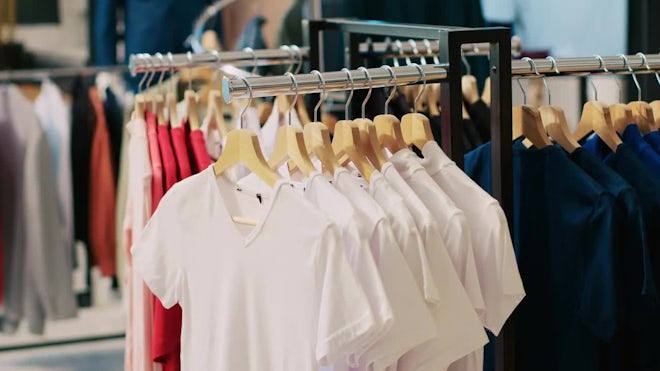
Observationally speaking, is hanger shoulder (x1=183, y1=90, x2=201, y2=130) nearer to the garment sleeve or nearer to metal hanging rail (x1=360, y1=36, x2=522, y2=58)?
metal hanging rail (x1=360, y1=36, x2=522, y2=58)

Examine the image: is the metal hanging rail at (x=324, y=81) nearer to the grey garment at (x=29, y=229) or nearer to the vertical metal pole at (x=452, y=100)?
the vertical metal pole at (x=452, y=100)

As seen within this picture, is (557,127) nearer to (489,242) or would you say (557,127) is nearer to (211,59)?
(489,242)

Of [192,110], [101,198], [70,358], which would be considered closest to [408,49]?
[192,110]

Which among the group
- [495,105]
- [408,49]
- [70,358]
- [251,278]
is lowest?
[70,358]

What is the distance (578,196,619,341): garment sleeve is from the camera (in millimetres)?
1493

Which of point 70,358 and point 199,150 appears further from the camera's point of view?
point 70,358

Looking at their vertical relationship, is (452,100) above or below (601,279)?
above

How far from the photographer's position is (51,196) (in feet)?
10.4

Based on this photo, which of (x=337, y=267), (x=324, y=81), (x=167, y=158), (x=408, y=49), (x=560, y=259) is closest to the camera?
(x=337, y=267)

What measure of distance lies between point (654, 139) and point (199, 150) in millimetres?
840

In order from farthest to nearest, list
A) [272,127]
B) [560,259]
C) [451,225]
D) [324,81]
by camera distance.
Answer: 1. [272,127]
2. [560,259]
3. [324,81]
4. [451,225]

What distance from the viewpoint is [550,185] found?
5.25 feet

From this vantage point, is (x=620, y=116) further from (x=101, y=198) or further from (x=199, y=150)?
(x=101, y=198)

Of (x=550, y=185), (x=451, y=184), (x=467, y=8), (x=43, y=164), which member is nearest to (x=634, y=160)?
(x=550, y=185)
